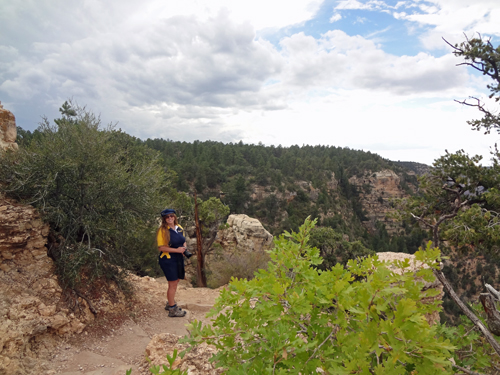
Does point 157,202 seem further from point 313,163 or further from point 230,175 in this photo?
point 313,163

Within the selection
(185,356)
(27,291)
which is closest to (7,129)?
(27,291)

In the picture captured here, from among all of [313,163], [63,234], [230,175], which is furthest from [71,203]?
[313,163]

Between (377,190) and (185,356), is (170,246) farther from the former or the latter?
(377,190)

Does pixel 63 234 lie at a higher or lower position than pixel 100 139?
lower

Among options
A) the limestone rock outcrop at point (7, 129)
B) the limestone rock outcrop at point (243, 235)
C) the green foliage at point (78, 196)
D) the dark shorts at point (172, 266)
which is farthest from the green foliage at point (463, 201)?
the limestone rock outcrop at point (243, 235)

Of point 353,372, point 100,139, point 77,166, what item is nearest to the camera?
point 353,372

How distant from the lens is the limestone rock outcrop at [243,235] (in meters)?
19.8

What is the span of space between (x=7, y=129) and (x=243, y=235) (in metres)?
16.2

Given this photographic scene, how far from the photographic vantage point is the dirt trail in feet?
11.6

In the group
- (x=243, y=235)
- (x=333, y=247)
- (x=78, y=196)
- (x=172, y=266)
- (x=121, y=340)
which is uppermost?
(x=78, y=196)

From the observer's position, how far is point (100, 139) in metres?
5.55

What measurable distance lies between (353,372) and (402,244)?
4657cm

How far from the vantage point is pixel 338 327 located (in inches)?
59.0

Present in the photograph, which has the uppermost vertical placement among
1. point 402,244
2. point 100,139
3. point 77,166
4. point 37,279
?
point 100,139
